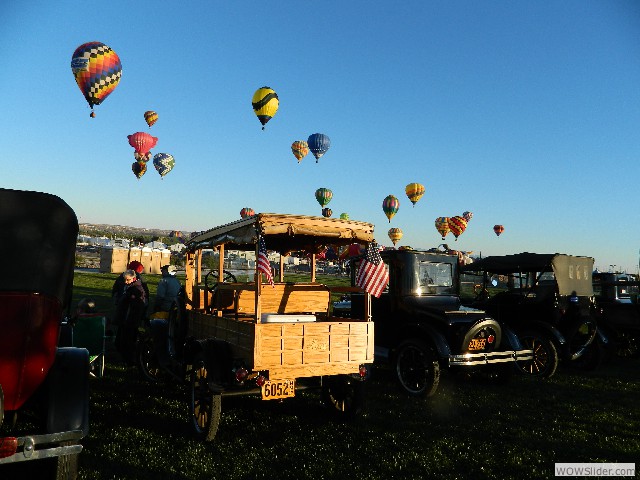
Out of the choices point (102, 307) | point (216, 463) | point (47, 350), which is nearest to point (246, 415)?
point (216, 463)

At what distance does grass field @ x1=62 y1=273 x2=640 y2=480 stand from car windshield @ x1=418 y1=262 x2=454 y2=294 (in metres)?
1.88

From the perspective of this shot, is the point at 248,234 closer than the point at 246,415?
Yes

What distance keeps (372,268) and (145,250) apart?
45.7 meters

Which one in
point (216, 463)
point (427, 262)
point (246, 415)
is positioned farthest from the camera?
point (427, 262)

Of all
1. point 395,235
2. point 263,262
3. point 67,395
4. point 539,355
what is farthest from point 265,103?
point 395,235

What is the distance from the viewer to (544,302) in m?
9.53

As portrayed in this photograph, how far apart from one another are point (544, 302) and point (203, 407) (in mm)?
7303

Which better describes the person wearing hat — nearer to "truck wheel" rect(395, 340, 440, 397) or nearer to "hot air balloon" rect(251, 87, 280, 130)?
"truck wheel" rect(395, 340, 440, 397)

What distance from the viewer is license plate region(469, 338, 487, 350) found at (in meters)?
7.59

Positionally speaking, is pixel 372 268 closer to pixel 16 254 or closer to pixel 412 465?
pixel 412 465

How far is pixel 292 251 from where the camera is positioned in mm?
7652

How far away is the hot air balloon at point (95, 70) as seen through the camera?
71.5 ft

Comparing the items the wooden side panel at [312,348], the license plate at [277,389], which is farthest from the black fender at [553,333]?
the license plate at [277,389]

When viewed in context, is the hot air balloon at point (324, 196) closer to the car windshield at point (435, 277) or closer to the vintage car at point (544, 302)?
the vintage car at point (544, 302)
